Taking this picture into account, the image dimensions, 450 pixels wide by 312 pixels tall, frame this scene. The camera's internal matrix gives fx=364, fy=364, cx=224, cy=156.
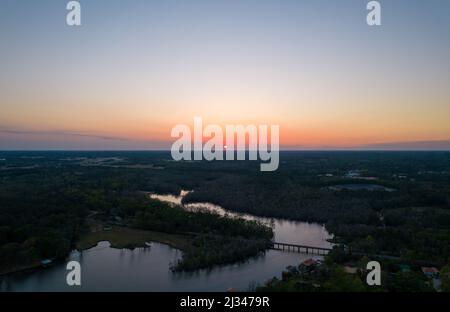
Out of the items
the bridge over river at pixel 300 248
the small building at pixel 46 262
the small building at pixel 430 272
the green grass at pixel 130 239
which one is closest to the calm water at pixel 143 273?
the small building at pixel 46 262

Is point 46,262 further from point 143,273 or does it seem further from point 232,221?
point 232,221

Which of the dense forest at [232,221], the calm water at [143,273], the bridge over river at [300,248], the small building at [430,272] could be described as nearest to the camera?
the calm water at [143,273]

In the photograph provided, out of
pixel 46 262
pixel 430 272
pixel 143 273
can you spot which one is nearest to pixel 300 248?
pixel 430 272

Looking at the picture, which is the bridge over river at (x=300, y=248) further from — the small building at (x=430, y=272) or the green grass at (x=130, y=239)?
the small building at (x=430, y=272)

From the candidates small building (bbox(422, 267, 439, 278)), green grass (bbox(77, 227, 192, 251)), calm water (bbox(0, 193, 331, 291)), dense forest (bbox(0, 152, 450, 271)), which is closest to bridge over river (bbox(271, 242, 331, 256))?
calm water (bbox(0, 193, 331, 291))

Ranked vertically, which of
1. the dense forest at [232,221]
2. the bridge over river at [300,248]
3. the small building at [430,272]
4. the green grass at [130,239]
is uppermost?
the dense forest at [232,221]
